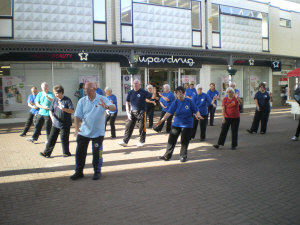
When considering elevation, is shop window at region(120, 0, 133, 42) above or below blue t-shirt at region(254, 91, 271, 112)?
above

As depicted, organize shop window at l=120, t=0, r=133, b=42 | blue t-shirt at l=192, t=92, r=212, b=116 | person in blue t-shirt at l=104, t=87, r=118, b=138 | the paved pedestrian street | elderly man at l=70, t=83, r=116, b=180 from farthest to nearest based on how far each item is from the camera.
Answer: shop window at l=120, t=0, r=133, b=42 → blue t-shirt at l=192, t=92, r=212, b=116 → person in blue t-shirt at l=104, t=87, r=118, b=138 → elderly man at l=70, t=83, r=116, b=180 → the paved pedestrian street

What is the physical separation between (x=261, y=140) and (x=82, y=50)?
1049 centimetres

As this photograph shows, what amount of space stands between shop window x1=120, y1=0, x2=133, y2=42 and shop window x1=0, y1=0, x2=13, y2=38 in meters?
5.91

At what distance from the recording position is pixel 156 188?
5188mm

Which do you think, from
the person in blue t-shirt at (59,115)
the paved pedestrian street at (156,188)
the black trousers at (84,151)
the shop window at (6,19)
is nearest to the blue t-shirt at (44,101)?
the paved pedestrian street at (156,188)

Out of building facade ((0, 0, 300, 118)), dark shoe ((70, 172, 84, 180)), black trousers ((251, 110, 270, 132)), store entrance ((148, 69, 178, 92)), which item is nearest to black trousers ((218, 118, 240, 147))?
black trousers ((251, 110, 270, 132))

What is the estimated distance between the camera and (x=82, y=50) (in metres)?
16.2

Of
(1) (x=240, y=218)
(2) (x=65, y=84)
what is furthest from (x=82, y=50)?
(1) (x=240, y=218)

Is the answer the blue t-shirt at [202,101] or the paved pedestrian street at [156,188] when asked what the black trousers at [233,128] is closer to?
the paved pedestrian street at [156,188]

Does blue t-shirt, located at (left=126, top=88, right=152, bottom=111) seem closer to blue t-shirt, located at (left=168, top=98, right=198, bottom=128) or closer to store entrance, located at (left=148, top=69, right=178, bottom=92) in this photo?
blue t-shirt, located at (left=168, top=98, right=198, bottom=128)

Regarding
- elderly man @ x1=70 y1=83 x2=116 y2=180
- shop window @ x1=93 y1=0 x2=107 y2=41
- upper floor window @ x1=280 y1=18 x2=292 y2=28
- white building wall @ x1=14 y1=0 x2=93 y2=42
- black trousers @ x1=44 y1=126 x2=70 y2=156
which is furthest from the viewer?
upper floor window @ x1=280 y1=18 x2=292 y2=28

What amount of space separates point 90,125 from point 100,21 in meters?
12.7

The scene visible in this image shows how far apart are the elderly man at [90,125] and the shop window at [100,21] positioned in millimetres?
11893

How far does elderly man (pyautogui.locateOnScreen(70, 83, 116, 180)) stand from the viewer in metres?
5.71
